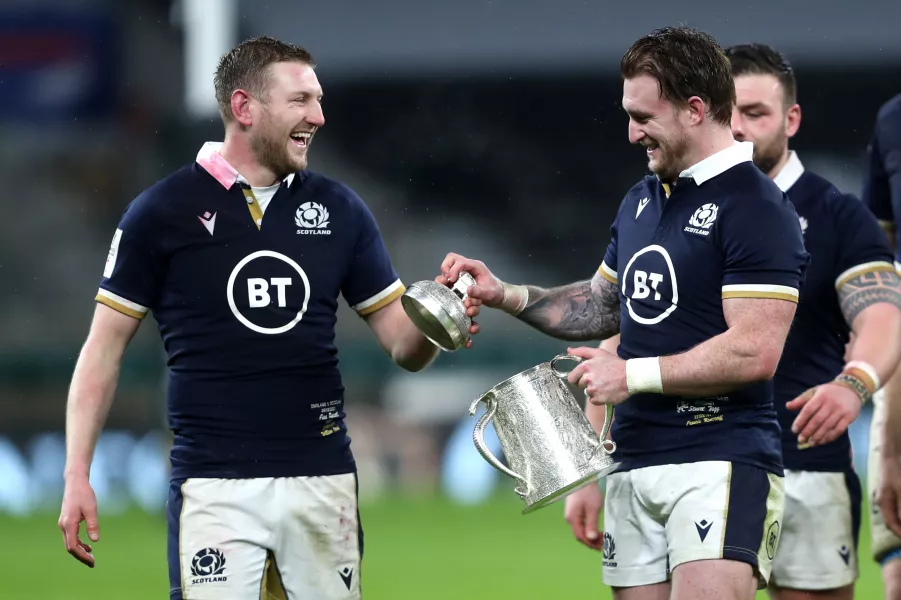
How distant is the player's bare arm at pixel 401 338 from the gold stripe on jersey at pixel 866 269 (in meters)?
1.37

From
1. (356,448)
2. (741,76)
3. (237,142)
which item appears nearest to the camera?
(237,142)

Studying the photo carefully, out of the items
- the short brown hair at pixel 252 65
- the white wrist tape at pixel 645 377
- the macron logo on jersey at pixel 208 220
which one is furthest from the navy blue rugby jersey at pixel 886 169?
the macron logo on jersey at pixel 208 220

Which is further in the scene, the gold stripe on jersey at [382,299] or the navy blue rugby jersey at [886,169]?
the navy blue rugby jersey at [886,169]

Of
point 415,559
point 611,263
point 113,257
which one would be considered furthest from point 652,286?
point 415,559

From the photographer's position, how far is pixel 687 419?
4113mm

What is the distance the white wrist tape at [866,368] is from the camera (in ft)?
15.1

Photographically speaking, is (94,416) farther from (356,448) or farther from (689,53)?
(356,448)

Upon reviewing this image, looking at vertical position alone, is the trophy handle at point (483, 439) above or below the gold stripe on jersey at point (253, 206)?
below

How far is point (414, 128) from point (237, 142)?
16.3 metres

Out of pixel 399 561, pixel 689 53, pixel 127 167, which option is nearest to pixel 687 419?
pixel 689 53

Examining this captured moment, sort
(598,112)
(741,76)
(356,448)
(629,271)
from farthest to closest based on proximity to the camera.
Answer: (598,112), (356,448), (741,76), (629,271)

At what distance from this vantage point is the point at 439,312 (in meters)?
4.16

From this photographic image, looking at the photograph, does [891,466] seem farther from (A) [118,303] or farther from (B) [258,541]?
(A) [118,303]

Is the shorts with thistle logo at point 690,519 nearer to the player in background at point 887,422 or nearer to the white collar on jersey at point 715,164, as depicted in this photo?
the white collar on jersey at point 715,164
